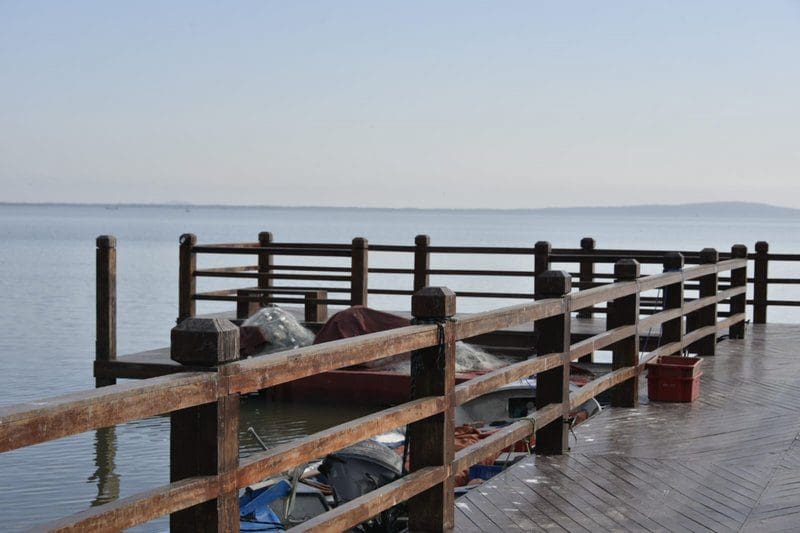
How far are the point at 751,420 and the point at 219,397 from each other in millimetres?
6160

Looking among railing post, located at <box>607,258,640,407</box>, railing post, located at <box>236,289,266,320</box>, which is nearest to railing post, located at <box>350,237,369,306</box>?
railing post, located at <box>236,289,266,320</box>

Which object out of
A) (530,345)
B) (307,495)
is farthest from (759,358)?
(307,495)

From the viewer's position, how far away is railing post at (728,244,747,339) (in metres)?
15.4

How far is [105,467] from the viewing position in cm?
1341

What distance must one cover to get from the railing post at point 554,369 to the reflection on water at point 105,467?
5704 millimetres

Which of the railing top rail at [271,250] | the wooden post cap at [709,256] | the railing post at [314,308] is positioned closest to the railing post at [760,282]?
the wooden post cap at [709,256]

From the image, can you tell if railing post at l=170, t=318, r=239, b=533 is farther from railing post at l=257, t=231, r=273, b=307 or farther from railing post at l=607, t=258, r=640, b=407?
railing post at l=257, t=231, r=273, b=307

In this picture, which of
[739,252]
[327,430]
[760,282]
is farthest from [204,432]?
→ [760,282]

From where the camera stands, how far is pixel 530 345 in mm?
16594

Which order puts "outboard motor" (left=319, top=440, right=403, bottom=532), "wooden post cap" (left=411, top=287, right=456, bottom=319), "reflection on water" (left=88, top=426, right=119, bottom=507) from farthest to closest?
1. "reflection on water" (left=88, top=426, right=119, bottom=507)
2. "outboard motor" (left=319, top=440, right=403, bottom=532)
3. "wooden post cap" (left=411, top=287, right=456, bottom=319)

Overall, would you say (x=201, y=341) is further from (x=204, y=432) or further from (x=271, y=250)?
(x=271, y=250)

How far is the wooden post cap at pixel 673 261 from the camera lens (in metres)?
10.9

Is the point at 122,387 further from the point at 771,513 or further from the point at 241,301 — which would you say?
the point at 241,301

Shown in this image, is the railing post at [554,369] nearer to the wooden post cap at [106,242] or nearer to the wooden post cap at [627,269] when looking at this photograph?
the wooden post cap at [627,269]
